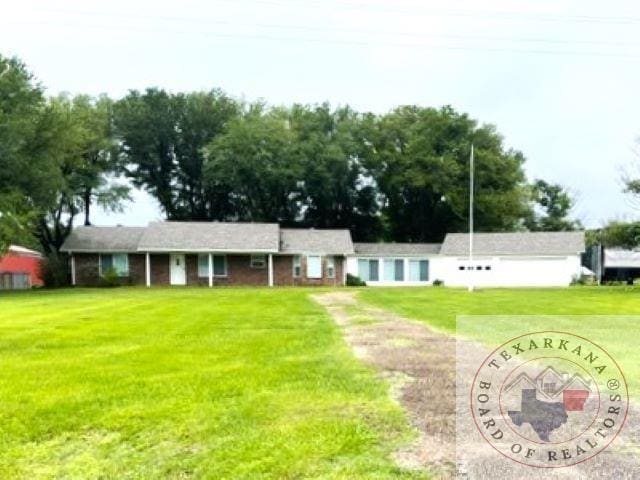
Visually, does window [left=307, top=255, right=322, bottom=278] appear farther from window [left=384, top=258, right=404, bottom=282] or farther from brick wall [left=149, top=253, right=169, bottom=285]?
brick wall [left=149, top=253, right=169, bottom=285]

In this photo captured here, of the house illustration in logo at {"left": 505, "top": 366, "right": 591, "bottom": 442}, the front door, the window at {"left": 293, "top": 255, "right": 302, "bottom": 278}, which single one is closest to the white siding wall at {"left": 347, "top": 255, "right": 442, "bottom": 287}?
the window at {"left": 293, "top": 255, "right": 302, "bottom": 278}

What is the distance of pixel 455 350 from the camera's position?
8383mm

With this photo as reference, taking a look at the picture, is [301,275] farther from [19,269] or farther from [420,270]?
[19,269]

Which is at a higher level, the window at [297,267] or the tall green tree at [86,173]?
the tall green tree at [86,173]

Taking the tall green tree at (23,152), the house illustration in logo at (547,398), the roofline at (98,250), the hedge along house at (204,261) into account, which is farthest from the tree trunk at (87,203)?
the house illustration in logo at (547,398)

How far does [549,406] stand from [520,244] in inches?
1361

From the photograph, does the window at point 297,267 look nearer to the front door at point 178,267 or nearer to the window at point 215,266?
the window at point 215,266

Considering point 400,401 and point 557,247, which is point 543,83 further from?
point 400,401

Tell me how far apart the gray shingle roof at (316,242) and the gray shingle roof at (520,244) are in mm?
6513

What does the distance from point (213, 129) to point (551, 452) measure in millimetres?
45112

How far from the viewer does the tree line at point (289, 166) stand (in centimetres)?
4169

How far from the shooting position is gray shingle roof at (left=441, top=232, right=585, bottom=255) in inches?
1460

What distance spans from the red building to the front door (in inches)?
315

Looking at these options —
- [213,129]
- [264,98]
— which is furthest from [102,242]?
[264,98]
